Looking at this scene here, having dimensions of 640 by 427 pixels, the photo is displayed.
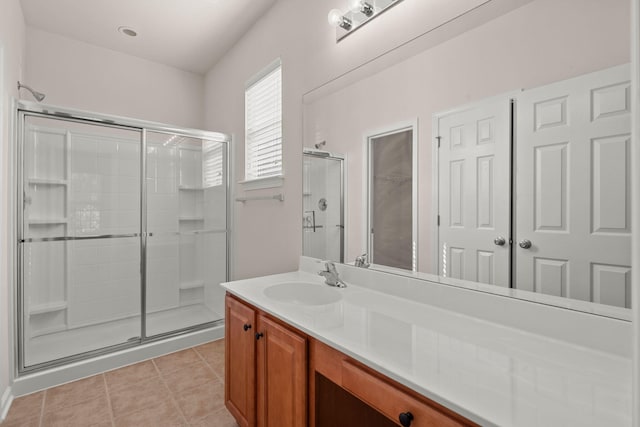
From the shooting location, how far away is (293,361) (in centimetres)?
116

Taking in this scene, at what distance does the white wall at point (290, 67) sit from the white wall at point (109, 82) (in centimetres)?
50

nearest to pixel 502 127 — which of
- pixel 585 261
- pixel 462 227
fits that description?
pixel 462 227

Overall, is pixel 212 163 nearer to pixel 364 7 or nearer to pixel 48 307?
pixel 48 307

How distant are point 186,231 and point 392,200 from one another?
2260mm

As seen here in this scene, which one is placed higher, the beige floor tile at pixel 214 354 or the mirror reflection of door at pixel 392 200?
the mirror reflection of door at pixel 392 200

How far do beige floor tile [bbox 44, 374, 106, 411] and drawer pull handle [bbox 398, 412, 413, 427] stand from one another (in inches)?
82.9

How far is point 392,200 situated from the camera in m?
1.53

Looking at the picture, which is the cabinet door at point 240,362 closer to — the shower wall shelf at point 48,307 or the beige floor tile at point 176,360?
the beige floor tile at point 176,360

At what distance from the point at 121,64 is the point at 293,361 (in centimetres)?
343

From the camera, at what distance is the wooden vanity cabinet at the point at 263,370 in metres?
1.14

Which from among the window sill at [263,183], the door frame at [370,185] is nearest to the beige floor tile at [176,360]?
the window sill at [263,183]

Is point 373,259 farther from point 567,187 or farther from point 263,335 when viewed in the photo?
point 567,187

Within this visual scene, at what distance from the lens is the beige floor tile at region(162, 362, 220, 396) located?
82.1 inches

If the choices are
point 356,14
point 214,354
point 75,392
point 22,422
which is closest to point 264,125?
point 356,14
